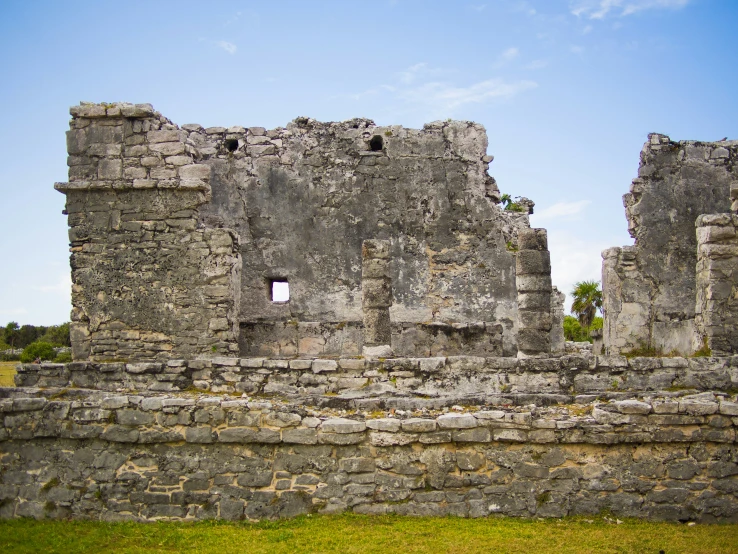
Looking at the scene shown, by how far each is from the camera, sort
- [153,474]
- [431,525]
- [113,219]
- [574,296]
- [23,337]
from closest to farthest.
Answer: [431,525] < [153,474] < [113,219] < [574,296] < [23,337]

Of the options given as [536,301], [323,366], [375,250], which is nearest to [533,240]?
[536,301]

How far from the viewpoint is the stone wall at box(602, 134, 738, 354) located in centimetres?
1434

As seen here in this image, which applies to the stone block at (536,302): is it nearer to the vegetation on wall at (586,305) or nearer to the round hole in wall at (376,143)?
the round hole in wall at (376,143)

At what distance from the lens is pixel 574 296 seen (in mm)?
25094

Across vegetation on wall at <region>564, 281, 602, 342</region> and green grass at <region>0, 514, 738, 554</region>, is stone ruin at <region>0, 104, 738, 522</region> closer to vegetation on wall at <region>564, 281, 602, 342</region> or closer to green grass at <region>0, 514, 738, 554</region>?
green grass at <region>0, 514, 738, 554</region>

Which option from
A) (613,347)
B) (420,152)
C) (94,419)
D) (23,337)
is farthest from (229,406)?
(23,337)

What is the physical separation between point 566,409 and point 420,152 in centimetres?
834

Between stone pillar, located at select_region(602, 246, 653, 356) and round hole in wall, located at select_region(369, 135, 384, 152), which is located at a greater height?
round hole in wall, located at select_region(369, 135, 384, 152)

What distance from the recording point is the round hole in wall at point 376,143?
13.8 metres

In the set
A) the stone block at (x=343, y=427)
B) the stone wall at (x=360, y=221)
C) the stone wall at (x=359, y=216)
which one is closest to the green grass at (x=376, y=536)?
the stone block at (x=343, y=427)

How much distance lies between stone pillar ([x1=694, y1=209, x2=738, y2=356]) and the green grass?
4.77 metres

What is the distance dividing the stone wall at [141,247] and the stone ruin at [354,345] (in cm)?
3

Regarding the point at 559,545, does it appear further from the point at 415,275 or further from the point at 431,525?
the point at 415,275

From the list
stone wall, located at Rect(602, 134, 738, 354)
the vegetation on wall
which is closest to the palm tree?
the vegetation on wall
